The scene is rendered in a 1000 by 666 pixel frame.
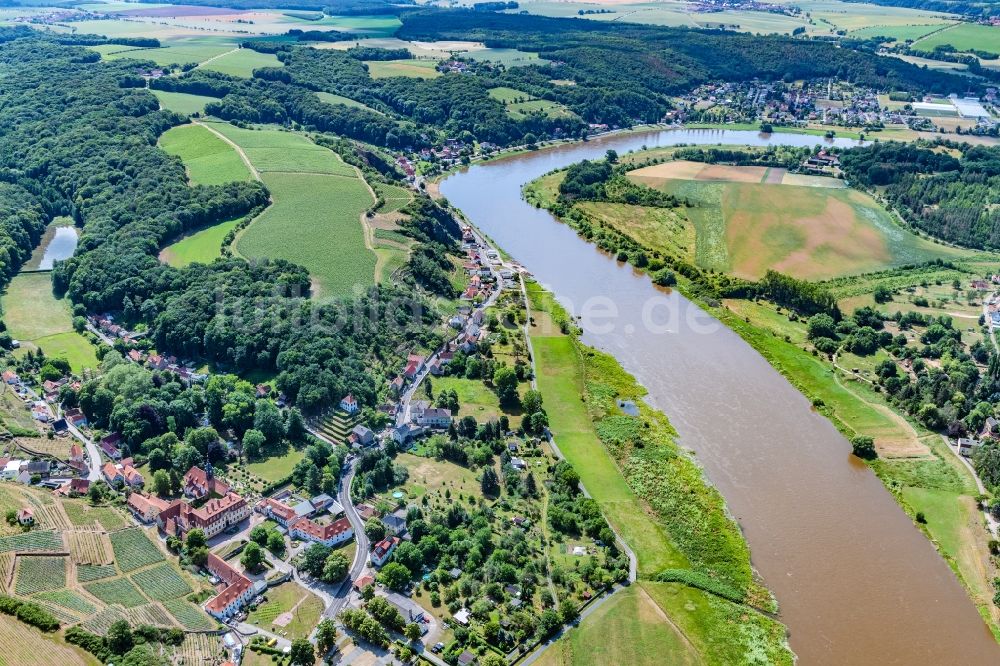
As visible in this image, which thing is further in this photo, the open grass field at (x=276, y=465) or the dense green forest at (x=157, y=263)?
the dense green forest at (x=157, y=263)

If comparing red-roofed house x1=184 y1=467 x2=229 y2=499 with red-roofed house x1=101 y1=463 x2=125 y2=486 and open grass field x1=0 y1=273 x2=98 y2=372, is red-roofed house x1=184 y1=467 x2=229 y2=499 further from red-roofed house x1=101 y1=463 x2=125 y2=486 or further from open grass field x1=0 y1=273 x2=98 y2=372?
open grass field x1=0 y1=273 x2=98 y2=372

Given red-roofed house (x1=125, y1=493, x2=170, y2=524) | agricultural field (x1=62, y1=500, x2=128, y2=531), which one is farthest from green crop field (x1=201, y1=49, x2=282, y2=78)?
red-roofed house (x1=125, y1=493, x2=170, y2=524)

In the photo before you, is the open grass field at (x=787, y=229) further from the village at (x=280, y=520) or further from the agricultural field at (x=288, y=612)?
the agricultural field at (x=288, y=612)

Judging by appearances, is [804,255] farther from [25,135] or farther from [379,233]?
[25,135]

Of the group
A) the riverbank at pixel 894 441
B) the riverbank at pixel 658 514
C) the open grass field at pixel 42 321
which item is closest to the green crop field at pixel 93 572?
the riverbank at pixel 658 514

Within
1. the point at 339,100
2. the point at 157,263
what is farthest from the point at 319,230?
the point at 339,100
